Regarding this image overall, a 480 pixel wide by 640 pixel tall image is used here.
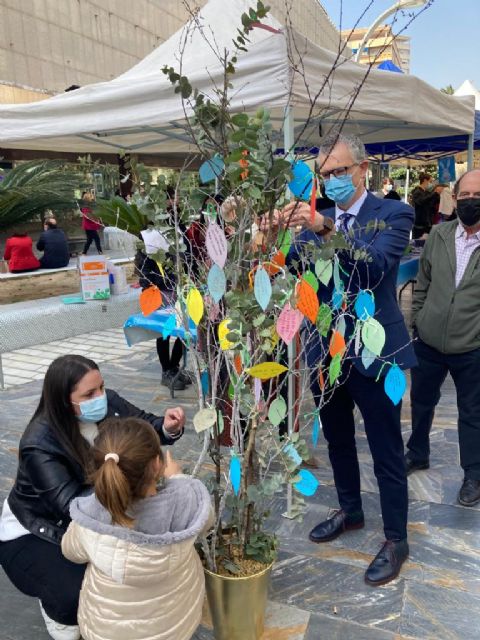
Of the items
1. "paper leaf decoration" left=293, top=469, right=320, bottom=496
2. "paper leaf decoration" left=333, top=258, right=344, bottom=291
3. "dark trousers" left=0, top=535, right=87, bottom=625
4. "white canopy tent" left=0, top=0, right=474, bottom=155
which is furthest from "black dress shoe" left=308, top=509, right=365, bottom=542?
"white canopy tent" left=0, top=0, right=474, bottom=155

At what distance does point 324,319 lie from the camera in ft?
6.18

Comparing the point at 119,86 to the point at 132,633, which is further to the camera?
the point at 119,86

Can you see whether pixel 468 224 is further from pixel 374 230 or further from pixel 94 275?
pixel 94 275

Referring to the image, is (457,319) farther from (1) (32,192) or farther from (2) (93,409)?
(1) (32,192)

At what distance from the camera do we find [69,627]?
1.91 m

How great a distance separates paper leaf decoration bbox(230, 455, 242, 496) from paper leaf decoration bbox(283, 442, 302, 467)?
16 cm

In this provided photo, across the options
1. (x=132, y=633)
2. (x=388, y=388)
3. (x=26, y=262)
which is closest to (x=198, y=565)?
(x=132, y=633)

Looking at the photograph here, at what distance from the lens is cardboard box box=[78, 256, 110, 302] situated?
5.92 metres

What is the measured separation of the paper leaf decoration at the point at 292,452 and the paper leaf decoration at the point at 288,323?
0.40 metres

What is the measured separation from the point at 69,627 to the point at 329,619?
953 millimetres

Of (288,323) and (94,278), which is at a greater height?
(288,323)

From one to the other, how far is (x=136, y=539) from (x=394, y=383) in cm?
102

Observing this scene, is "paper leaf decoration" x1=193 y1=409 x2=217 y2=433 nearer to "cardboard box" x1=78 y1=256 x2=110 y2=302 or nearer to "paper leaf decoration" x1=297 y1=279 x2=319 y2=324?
"paper leaf decoration" x1=297 y1=279 x2=319 y2=324

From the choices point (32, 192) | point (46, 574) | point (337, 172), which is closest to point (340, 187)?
point (337, 172)
